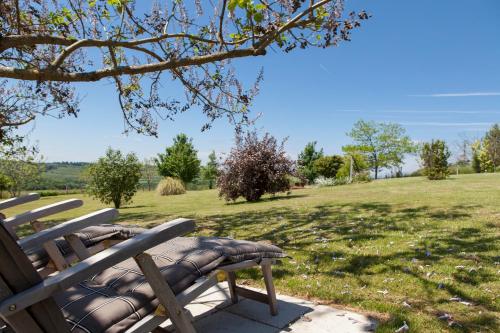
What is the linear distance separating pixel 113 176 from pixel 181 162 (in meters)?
22.0

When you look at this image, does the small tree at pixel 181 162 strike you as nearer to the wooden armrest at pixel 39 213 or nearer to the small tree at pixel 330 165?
the small tree at pixel 330 165

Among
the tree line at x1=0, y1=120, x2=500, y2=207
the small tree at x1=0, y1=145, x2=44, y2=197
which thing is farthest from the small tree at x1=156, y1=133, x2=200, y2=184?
the small tree at x1=0, y1=145, x2=44, y2=197

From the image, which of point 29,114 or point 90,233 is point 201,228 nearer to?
point 90,233

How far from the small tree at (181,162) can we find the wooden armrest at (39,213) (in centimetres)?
3394

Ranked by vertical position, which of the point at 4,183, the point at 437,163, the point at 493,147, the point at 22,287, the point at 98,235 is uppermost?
the point at 493,147

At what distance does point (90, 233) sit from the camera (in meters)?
3.24

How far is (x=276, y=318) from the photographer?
2.86 m

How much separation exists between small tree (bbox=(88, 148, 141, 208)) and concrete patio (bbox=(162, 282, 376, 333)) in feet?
43.7

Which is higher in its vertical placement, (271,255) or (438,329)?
(271,255)

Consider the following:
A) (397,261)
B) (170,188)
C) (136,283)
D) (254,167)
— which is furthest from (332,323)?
(170,188)

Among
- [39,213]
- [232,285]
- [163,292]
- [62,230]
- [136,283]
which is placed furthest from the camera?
[232,285]

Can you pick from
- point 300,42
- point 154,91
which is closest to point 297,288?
point 300,42

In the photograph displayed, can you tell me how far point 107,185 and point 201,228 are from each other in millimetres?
9842

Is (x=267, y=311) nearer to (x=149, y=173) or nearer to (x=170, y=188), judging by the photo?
(x=170, y=188)
